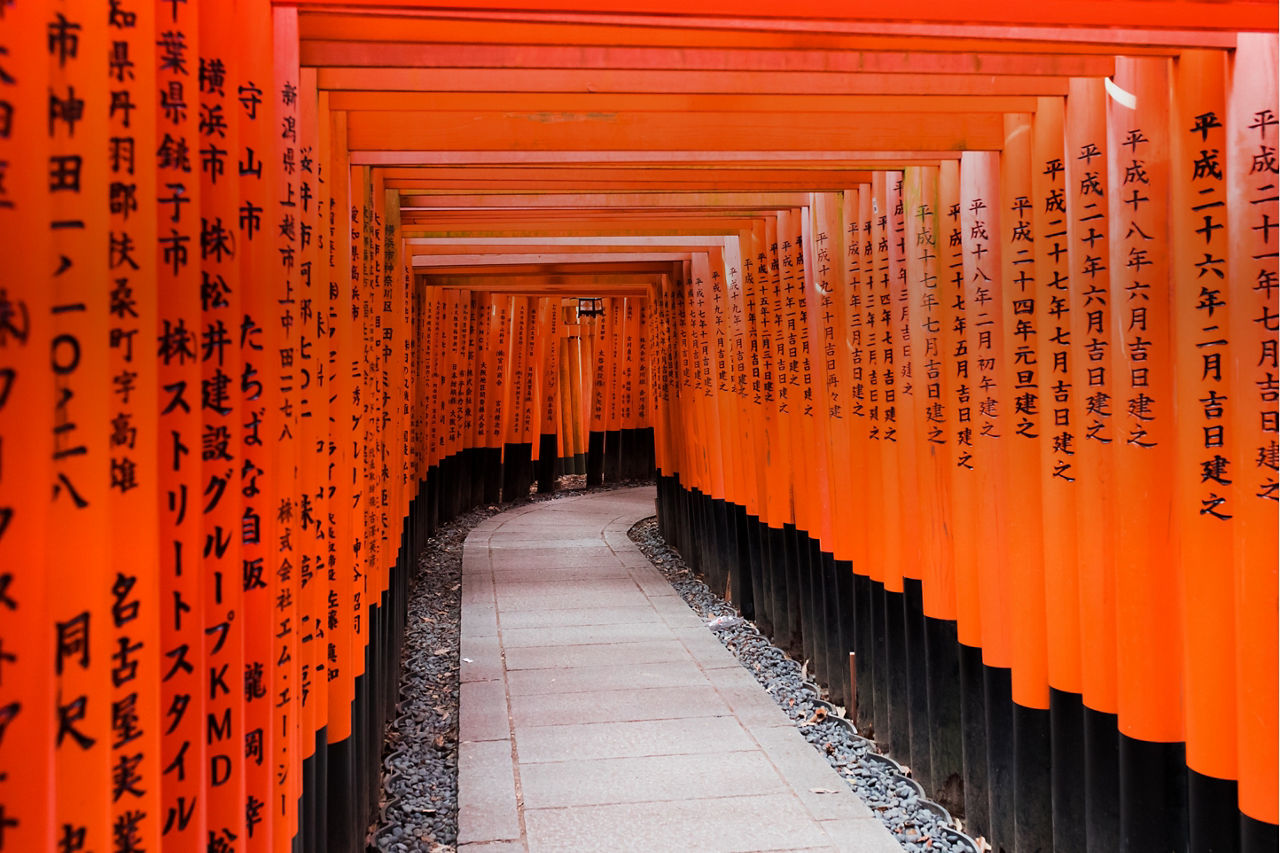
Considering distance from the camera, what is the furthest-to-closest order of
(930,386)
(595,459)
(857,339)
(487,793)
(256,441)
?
(595,459)
(857,339)
(487,793)
(930,386)
(256,441)

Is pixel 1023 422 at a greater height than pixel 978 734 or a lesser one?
greater

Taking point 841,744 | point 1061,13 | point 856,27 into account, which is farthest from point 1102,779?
point 856,27

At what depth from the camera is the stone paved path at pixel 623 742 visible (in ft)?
13.5

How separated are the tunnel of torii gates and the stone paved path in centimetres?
57

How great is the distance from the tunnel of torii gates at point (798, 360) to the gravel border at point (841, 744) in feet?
0.42

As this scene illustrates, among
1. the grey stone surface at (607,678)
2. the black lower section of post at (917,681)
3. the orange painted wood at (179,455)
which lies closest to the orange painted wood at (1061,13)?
the orange painted wood at (179,455)

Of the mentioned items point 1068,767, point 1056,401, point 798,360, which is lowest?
point 1068,767

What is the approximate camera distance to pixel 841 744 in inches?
203

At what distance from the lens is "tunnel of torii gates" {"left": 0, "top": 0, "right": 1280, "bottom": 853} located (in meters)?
1.34

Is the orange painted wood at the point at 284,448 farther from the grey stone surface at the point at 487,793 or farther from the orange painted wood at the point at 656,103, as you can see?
the grey stone surface at the point at 487,793

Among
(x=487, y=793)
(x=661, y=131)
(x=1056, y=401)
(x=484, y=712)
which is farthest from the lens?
(x=484, y=712)

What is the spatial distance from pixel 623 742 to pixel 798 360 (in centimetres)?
249

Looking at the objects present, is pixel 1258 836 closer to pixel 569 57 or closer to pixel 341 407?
pixel 569 57

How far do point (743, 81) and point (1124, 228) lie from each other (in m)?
1.21
